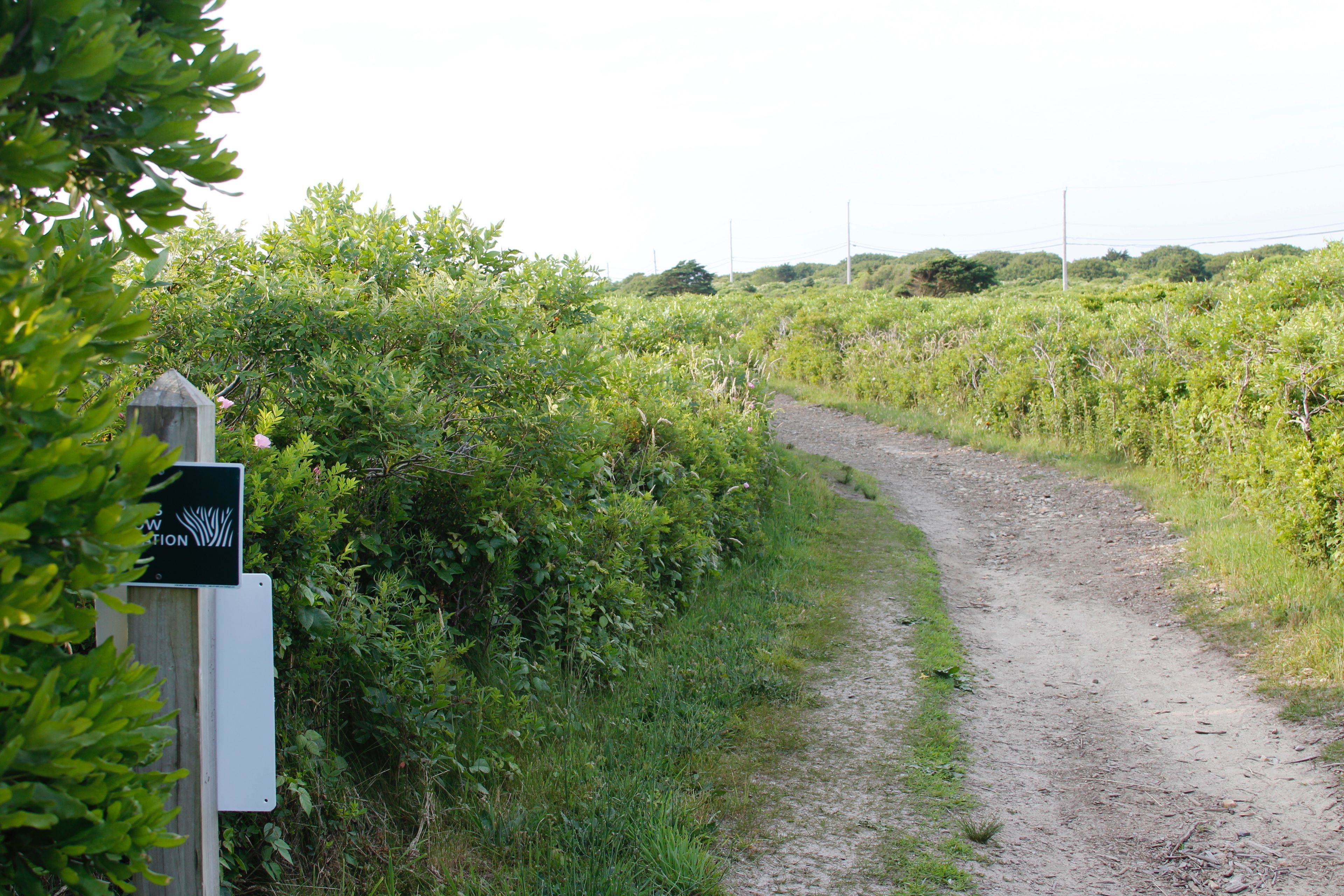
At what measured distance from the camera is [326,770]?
9.93ft

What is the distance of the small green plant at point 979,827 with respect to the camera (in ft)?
12.3

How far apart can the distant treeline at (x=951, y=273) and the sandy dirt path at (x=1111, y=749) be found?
32399mm

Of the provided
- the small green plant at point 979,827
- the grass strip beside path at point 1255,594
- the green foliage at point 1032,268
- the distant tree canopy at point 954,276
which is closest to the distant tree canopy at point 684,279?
the distant tree canopy at point 954,276

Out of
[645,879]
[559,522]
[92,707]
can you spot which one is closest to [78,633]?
[92,707]

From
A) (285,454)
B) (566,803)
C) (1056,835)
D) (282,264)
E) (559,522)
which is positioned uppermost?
(282,264)

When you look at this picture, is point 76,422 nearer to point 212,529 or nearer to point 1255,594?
point 212,529

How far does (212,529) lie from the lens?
6.16 ft

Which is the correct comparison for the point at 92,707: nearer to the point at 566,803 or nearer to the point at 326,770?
the point at 326,770

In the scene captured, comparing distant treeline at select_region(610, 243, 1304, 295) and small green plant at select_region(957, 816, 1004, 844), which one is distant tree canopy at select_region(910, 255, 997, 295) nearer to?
distant treeline at select_region(610, 243, 1304, 295)

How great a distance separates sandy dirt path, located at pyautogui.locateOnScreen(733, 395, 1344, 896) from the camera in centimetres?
356

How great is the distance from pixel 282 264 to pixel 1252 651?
21.5ft

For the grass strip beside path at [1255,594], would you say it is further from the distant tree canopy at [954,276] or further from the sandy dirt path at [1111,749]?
the distant tree canopy at [954,276]

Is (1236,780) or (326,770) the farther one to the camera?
(1236,780)

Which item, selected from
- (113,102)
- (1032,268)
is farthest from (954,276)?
(113,102)
